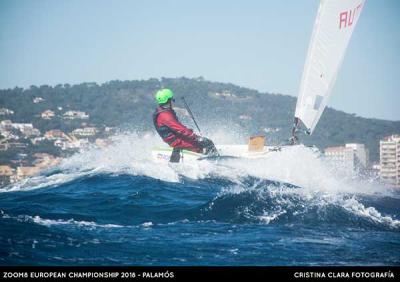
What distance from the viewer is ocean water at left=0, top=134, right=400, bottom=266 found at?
24.4 ft

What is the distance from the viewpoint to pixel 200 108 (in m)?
84.8

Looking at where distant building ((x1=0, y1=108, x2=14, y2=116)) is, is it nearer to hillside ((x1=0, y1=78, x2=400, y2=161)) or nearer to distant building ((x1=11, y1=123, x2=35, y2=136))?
hillside ((x1=0, y1=78, x2=400, y2=161))

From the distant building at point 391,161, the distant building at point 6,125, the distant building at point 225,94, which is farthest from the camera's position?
the distant building at point 225,94

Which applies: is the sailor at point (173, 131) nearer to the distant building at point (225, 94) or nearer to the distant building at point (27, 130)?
the distant building at point (27, 130)

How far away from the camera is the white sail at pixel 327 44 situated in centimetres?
1573

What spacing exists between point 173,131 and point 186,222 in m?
6.86

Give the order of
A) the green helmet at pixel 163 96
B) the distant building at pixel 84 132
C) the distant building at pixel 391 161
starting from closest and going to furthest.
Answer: the green helmet at pixel 163 96 → the distant building at pixel 391 161 → the distant building at pixel 84 132

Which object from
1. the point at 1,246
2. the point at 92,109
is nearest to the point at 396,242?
the point at 1,246

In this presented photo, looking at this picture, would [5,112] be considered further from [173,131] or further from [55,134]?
[173,131]

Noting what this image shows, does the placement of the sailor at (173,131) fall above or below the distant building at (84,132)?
below

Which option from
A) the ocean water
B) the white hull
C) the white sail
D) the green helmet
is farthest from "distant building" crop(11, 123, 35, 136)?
the white sail

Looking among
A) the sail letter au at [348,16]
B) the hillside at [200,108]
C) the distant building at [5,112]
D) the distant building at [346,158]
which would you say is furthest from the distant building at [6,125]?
the sail letter au at [348,16]

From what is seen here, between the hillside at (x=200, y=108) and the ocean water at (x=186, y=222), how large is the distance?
41928 millimetres

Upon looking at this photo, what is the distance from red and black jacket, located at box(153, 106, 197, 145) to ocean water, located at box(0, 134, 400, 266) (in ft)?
3.30
